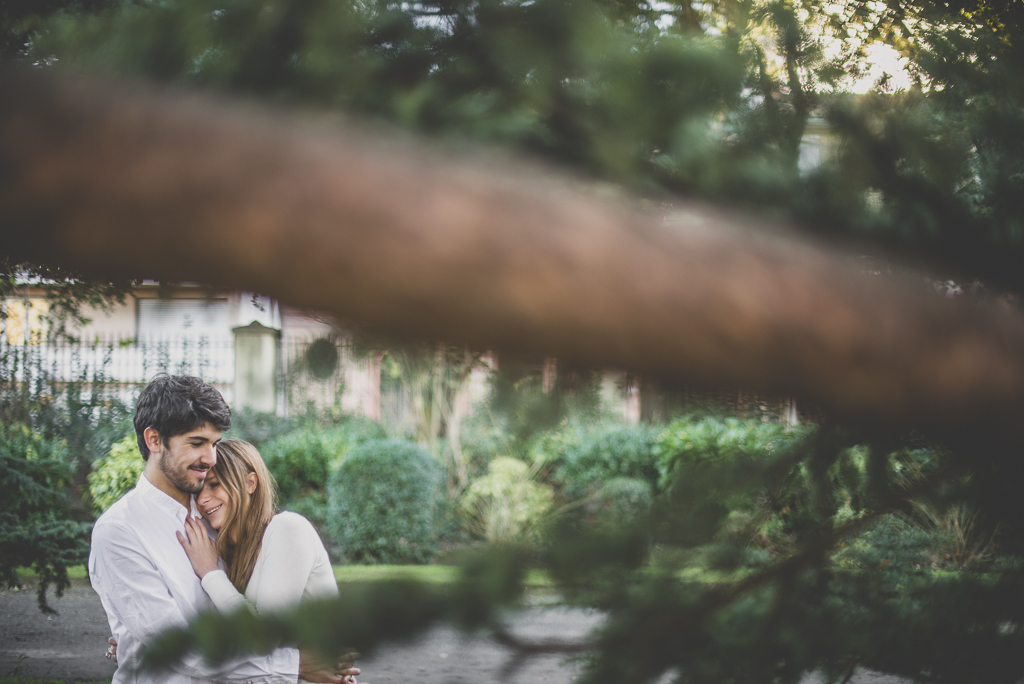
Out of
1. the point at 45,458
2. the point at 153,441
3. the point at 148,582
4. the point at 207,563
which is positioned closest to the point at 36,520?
the point at 45,458

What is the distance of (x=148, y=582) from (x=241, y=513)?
18.1 inches

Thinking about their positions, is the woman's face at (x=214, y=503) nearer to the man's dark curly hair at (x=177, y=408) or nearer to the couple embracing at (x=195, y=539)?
the couple embracing at (x=195, y=539)

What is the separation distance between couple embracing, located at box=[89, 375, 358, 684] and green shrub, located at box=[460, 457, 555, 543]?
7.51 meters

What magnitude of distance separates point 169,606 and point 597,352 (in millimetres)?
2286

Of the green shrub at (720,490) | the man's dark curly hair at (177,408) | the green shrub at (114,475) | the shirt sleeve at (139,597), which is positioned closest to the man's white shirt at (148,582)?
the shirt sleeve at (139,597)

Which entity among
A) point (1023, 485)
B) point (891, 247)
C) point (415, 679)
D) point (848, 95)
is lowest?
point (415, 679)

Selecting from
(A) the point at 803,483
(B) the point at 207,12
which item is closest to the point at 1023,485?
(A) the point at 803,483

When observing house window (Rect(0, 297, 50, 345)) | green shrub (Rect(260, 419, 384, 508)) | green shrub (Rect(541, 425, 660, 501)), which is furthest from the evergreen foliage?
green shrub (Rect(541, 425, 660, 501))

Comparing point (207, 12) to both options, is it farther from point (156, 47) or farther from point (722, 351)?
point (722, 351)

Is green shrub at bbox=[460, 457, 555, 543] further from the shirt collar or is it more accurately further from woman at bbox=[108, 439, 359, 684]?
the shirt collar

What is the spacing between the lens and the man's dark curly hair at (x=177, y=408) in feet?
9.09

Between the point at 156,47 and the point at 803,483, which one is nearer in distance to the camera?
the point at 156,47

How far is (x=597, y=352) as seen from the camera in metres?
0.59

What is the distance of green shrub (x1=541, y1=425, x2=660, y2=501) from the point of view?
10.5 metres
